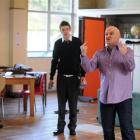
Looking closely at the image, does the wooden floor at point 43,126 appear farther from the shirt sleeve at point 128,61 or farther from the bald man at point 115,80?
the shirt sleeve at point 128,61

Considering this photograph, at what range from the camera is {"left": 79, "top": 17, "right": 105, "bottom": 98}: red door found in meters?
8.78

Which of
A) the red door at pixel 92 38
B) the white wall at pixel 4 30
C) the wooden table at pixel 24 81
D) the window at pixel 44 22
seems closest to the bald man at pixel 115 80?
the wooden table at pixel 24 81

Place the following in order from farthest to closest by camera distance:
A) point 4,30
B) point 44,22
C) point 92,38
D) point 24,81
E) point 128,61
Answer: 1. point 44,22
2. point 4,30
3. point 92,38
4. point 24,81
5. point 128,61

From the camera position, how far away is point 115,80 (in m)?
3.88

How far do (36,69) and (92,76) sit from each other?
168 cm

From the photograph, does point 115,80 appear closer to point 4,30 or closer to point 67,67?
point 67,67

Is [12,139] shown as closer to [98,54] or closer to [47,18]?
[98,54]

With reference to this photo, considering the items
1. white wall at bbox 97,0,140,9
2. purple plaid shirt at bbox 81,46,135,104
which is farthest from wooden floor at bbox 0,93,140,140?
white wall at bbox 97,0,140,9

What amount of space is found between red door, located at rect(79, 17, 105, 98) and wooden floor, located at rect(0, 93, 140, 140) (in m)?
1.09

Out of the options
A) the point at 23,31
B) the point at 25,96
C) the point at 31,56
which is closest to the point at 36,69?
the point at 31,56

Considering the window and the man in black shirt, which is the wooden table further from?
the window

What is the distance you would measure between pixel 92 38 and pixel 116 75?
16.8 feet

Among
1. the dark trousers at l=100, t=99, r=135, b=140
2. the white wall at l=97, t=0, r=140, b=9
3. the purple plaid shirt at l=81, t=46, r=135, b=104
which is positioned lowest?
the dark trousers at l=100, t=99, r=135, b=140

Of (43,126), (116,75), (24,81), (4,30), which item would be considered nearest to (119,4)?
(4,30)
